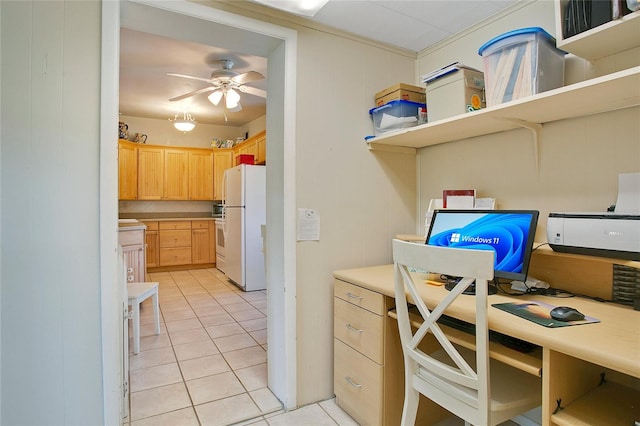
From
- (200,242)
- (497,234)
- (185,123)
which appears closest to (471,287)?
(497,234)

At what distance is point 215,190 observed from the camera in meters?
6.30

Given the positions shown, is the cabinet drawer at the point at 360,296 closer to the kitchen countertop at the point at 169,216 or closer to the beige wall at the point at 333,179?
the beige wall at the point at 333,179

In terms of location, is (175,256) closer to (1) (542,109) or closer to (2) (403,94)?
(2) (403,94)

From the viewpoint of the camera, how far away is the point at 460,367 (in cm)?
115

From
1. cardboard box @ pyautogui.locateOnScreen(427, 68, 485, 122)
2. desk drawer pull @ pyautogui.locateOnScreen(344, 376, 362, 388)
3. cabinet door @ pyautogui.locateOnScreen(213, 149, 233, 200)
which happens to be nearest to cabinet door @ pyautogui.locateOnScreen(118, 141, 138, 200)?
cabinet door @ pyautogui.locateOnScreen(213, 149, 233, 200)

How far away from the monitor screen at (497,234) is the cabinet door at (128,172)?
210 inches

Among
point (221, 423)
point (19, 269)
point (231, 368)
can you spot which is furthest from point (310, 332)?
point (19, 269)

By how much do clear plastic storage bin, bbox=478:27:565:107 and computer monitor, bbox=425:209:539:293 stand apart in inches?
21.2

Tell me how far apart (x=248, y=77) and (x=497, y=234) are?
9.37ft

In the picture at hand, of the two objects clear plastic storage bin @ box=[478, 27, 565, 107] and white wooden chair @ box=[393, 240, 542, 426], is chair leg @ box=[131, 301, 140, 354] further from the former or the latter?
clear plastic storage bin @ box=[478, 27, 565, 107]

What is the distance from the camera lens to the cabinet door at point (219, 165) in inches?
247

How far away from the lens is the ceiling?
185cm

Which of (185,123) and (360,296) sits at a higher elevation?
(185,123)

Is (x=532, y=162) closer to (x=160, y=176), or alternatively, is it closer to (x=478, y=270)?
(x=478, y=270)
